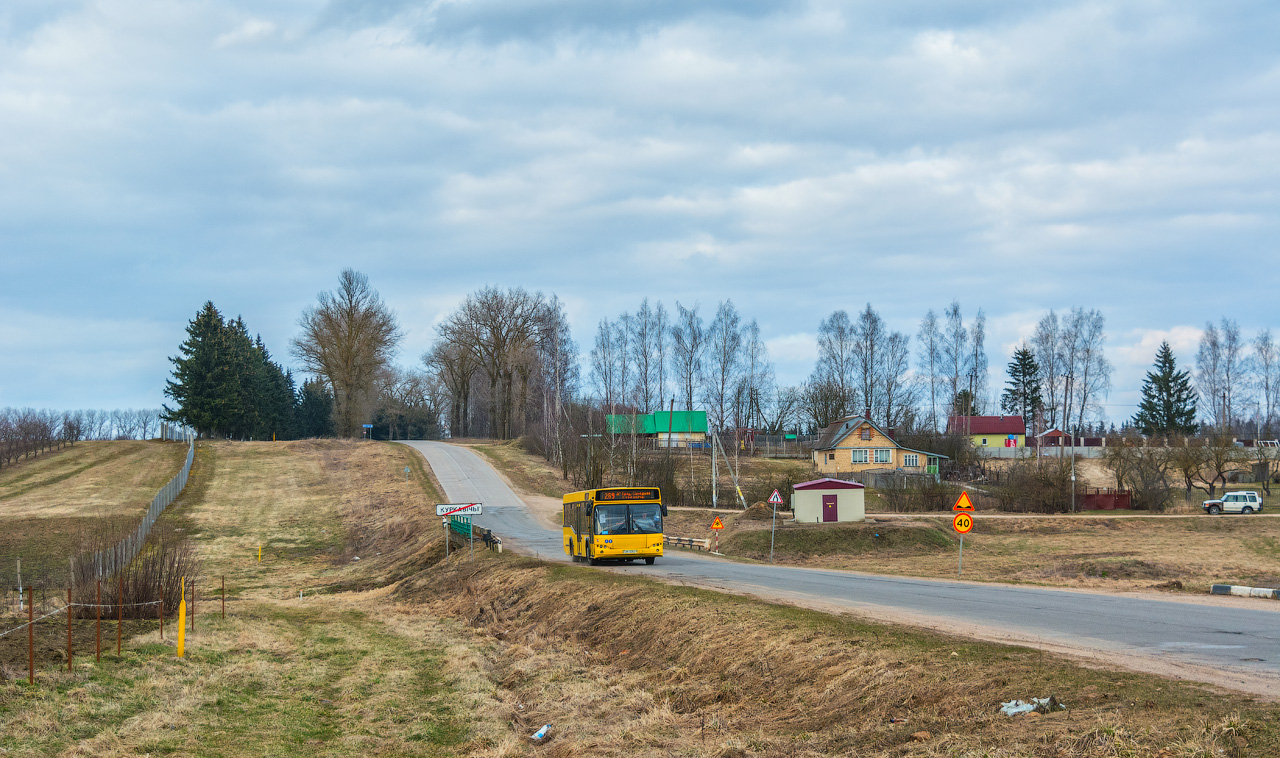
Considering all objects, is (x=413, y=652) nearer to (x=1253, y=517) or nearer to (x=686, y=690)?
(x=686, y=690)

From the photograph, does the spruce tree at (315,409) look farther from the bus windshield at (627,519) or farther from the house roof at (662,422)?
the bus windshield at (627,519)

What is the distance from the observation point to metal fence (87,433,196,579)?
21.5 metres

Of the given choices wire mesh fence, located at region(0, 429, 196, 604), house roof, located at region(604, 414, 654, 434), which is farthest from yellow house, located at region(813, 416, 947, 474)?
wire mesh fence, located at region(0, 429, 196, 604)

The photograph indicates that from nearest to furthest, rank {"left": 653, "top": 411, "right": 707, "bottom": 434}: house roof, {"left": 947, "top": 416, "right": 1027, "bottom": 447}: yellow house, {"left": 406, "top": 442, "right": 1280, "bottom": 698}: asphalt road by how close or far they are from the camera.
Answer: {"left": 406, "top": 442, "right": 1280, "bottom": 698}: asphalt road → {"left": 947, "top": 416, "right": 1027, "bottom": 447}: yellow house → {"left": 653, "top": 411, "right": 707, "bottom": 434}: house roof

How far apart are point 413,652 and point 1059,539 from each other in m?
40.5

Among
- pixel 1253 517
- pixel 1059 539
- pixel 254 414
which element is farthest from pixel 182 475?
pixel 1253 517

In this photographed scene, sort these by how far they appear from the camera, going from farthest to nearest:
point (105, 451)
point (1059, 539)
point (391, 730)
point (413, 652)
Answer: point (105, 451), point (1059, 539), point (413, 652), point (391, 730)

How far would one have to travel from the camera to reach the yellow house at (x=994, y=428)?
103 metres

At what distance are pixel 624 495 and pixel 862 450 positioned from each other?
5603cm

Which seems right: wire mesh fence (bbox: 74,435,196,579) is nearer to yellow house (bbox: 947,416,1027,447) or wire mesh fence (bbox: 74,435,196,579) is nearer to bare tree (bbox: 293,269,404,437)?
bare tree (bbox: 293,269,404,437)

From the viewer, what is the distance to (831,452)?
277 feet

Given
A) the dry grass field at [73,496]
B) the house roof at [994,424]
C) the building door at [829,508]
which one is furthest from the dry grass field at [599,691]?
the house roof at [994,424]

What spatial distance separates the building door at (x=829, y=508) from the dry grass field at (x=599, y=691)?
78.7ft

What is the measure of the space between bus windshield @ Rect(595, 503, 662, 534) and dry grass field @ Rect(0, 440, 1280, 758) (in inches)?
169
